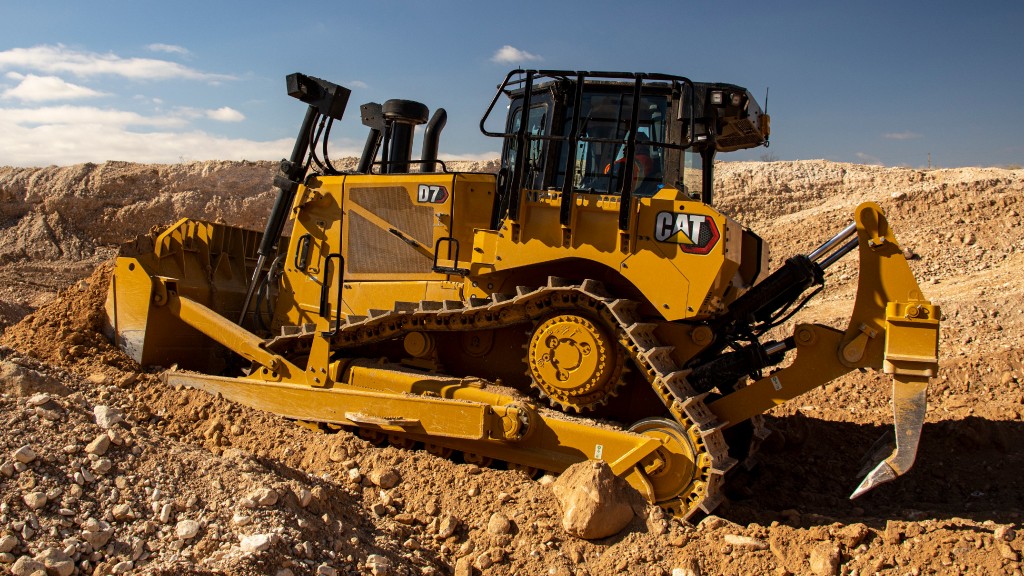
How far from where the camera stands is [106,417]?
5.40m

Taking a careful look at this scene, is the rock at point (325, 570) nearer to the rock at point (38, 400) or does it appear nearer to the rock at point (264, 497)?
the rock at point (264, 497)

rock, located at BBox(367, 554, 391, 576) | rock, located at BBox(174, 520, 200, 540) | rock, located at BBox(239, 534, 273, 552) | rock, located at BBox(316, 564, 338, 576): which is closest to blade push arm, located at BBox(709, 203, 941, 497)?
A: rock, located at BBox(367, 554, 391, 576)

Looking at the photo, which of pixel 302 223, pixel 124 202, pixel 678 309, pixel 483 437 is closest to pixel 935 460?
pixel 678 309

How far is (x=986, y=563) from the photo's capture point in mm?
4562

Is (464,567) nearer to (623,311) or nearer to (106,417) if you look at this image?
(623,311)

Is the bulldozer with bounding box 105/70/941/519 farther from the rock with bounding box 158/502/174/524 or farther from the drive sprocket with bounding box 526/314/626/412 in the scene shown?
the rock with bounding box 158/502/174/524

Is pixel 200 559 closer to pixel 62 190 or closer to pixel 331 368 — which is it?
pixel 331 368

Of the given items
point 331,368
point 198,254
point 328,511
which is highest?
point 198,254

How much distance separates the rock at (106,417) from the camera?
5.33 m

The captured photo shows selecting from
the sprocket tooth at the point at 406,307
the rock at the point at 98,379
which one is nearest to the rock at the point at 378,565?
the sprocket tooth at the point at 406,307

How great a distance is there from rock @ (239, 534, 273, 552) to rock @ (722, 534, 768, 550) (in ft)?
8.70

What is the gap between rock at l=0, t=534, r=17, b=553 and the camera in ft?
12.5

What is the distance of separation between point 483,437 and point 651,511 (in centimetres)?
128

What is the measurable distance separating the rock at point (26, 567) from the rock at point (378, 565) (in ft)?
5.06
